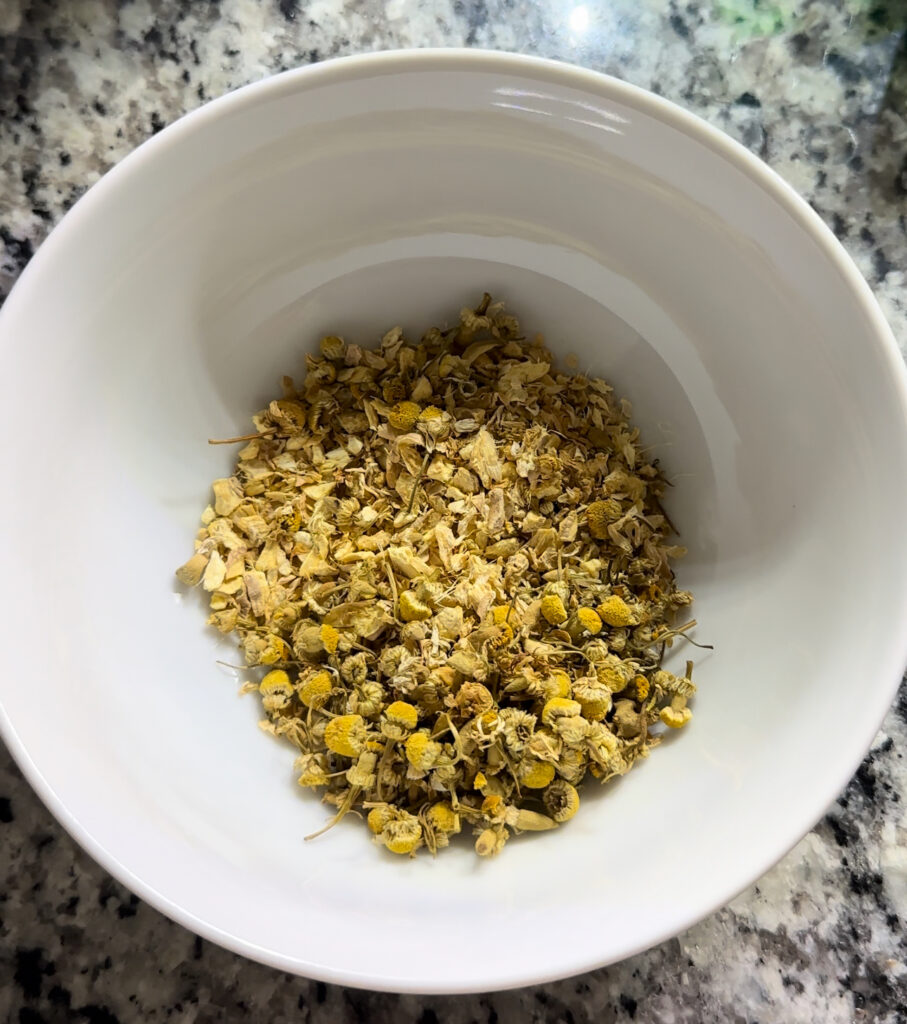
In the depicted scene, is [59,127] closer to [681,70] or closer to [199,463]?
[199,463]

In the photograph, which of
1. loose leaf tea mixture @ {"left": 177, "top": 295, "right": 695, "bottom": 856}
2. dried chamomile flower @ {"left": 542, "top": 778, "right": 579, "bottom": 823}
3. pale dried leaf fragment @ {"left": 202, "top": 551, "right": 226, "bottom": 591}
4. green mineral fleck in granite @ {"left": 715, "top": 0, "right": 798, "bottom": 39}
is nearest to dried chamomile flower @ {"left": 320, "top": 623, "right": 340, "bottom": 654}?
loose leaf tea mixture @ {"left": 177, "top": 295, "right": 695, "bottom": 856}

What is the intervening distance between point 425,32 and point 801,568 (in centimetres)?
63

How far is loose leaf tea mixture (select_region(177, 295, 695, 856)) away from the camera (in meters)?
0.62

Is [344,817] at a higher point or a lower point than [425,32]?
lower

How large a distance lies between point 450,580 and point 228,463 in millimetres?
242

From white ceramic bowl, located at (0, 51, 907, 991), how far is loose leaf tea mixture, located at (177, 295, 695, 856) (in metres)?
0.03

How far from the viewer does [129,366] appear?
2.08ft

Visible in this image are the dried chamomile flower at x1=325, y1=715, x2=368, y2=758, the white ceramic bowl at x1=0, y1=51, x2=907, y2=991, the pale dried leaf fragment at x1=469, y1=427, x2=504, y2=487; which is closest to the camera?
the white ceramic bowl at x1=0, y1=51, x2=907, y2=991

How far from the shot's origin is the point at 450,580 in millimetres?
687

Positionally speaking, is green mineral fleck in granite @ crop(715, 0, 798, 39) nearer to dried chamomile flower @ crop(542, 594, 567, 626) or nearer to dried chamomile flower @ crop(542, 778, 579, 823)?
dried chamomile flower @ crop(542, 594, 567, 626)

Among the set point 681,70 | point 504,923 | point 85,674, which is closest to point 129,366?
point 85,674

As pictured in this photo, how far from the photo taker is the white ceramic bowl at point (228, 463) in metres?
0.51

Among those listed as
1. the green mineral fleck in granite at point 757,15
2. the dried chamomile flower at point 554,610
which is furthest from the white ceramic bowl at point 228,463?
the green mineral fleck in granite at point 757,15

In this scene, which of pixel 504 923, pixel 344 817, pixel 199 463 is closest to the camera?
pixel 504 923
